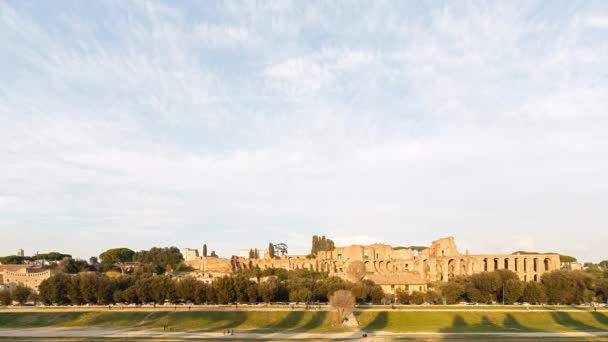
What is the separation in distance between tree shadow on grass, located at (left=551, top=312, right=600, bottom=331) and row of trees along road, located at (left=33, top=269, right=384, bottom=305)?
16.5 m

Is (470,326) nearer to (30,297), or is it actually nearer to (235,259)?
(30,297)

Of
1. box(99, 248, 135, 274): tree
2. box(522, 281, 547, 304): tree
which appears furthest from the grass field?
box(99, 248, 135, 274): tree

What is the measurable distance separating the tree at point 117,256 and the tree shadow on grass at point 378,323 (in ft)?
267

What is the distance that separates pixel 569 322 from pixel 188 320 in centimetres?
3174

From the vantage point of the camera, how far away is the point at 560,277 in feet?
173

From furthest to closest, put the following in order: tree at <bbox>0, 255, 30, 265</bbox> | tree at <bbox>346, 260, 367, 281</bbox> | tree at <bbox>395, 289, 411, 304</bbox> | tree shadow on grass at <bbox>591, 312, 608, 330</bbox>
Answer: tree at <bbox>0, 255, 30, 265</bbox>, tree at <bbox>346, 260, 367, 281</bbox>, tree at <bbox>395, 289, 411, 304</bbox>, tree shadow on grass at <bbox>591, 312, 608, 330</bbox>

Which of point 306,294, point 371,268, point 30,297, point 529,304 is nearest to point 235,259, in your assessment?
point 371,268

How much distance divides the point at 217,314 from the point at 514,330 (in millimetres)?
24422

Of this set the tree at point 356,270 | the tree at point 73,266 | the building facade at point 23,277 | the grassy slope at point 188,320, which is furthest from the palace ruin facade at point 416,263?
the building facade at point 23,277

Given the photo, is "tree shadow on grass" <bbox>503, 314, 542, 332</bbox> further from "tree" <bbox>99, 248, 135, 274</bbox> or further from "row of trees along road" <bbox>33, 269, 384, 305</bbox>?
"tree" <bbox>99, 248, 135, 274</bbox>

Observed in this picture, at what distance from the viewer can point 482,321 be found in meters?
40.7

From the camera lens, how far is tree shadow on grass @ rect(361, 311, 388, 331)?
38.1 m

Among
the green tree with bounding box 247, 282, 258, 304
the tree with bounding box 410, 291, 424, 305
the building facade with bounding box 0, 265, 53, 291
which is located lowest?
the building facade with bounding box 0, 265, 53, 291

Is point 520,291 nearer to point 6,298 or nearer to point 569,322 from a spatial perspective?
point 569,322
